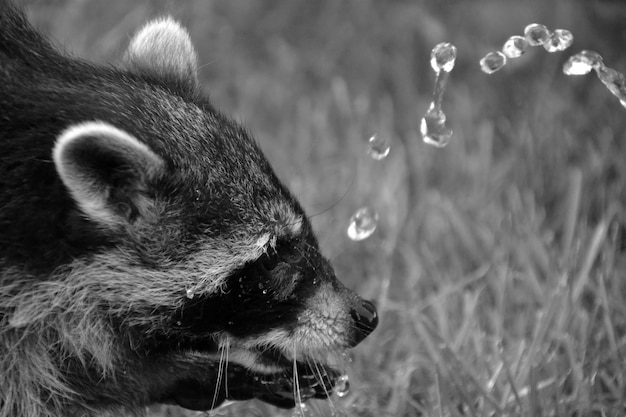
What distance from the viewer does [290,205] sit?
3.77 meters

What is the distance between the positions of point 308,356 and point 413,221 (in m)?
2.45

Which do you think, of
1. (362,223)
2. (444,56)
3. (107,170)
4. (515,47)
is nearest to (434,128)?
(444,56)

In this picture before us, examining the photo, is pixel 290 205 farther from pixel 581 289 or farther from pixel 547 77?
pixel 547 77

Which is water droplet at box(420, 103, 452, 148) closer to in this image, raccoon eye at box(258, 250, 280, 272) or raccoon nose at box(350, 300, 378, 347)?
raccoon nose at box(350, 300, 378, 347)

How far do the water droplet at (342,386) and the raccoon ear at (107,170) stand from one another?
4.11 ft

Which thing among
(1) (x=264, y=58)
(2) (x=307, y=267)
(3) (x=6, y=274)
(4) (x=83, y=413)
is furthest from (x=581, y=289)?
(1) (x=264, y=58)

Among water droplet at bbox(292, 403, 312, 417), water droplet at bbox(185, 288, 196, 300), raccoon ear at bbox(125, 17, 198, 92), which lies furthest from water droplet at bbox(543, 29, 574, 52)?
water droplet at bbox(185, 288, 196, 300)

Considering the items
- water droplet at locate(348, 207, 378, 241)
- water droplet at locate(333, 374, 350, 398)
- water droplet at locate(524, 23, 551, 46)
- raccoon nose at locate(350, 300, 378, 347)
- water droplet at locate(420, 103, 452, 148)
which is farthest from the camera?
water droplet at locate(348, 207, 378, 241)

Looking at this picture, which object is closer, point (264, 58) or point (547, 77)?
point (547, 77)

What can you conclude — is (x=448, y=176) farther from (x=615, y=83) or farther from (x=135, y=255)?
(x=135, y=255)

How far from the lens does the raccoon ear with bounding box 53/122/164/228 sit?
317cm

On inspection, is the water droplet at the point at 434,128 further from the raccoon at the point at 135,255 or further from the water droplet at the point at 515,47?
the raccoon at the point at 135,255

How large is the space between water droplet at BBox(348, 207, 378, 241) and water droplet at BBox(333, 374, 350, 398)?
1.26m

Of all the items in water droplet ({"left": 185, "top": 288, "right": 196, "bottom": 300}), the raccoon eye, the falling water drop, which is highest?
water droplet ({"left": 185, "top": 288, "right": 196, "bottom": 300})
